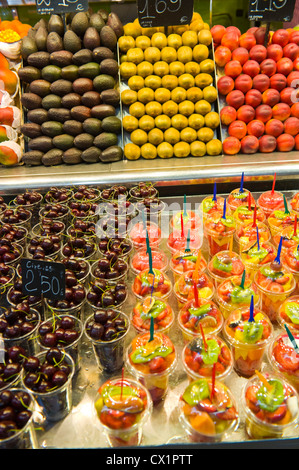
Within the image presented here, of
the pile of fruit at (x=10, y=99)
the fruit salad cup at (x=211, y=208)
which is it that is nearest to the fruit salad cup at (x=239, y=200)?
the fruit salad cup at (x=211, y=208)

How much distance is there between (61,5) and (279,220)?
211 centimetres

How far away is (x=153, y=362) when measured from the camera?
3.80ft

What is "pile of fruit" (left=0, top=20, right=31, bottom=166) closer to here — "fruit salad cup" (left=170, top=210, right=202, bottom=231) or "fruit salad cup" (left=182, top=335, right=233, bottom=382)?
"fruit salad cup" (left=170, top=210, right=202, bottom=231)

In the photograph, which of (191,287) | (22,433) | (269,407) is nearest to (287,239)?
(191,287)

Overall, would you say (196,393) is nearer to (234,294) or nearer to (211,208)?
(234,294)

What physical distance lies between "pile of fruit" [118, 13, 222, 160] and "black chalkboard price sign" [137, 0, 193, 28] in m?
0.17

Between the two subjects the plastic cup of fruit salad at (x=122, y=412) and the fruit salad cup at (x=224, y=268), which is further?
the fruit salad cup at (x=224, y=268)

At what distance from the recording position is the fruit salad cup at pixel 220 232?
177 centimetres

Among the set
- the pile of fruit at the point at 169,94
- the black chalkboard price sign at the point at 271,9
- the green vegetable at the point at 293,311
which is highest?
the black chalkboard price sign at the point at 271,9

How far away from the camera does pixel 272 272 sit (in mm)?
1461

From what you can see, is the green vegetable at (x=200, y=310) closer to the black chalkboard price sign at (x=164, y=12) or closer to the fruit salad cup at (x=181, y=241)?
the fruit salad cup at (x=181, y=241)

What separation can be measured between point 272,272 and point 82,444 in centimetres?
87

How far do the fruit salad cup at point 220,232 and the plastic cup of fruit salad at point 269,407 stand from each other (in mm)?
793
